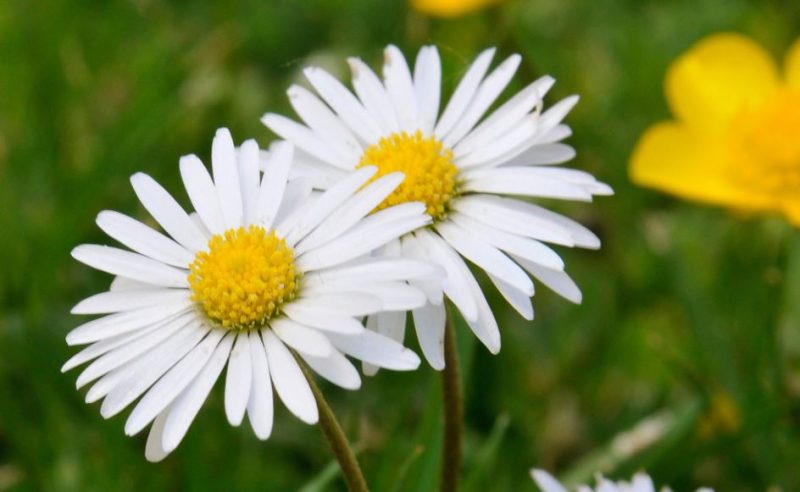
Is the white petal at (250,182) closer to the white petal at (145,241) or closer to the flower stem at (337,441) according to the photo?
the white petal at (145,241)

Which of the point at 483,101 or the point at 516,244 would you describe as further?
the point at 483,101

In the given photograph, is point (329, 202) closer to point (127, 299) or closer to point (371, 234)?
point (371, 234)

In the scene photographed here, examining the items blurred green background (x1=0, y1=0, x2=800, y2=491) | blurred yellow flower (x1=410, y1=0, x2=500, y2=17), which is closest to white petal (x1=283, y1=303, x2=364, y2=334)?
blurred green background (x1=0, y1=0, x2=800, y2=491)

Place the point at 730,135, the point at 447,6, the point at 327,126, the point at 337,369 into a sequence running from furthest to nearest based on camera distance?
the point at 447,6 < the point at 730,135 < the point at 327,126 < the point at 337,369

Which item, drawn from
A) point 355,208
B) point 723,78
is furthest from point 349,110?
point 723,78

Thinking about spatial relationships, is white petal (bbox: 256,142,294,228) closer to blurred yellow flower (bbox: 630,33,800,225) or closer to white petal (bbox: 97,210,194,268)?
white petal (bbox: 97,210,194,268)
